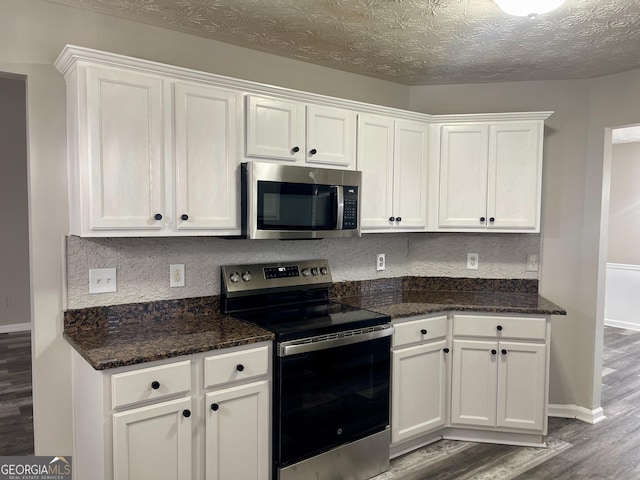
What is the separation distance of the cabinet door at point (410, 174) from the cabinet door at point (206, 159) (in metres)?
1.19

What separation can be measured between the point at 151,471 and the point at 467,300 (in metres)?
2.21

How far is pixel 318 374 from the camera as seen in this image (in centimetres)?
241

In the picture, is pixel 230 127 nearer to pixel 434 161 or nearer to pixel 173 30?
pixel 173 30

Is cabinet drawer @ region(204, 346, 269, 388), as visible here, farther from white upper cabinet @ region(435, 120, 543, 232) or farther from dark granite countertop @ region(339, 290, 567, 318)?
white upper cabinet @ region(435, 120, 543, 232)

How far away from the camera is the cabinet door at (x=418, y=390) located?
2832 millimetres

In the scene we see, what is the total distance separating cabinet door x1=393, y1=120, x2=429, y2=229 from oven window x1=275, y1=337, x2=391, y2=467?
961 millimetres

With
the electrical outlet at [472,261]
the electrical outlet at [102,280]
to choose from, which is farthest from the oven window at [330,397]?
the electrical outlet at [472,261]

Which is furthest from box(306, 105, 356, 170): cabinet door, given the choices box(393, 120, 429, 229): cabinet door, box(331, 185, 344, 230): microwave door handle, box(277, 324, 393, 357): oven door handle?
box(277, 324, 393, 357): oven door handle

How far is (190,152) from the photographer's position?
7.63 feet

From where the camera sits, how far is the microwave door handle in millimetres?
2773

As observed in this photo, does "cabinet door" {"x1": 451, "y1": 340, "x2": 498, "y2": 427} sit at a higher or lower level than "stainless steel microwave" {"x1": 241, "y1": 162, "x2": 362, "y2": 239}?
lower

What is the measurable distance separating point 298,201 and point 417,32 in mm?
→ 1147

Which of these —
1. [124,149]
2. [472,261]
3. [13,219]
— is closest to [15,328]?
[13,219]

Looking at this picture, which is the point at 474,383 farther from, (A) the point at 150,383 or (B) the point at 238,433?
(A) the point at 150,383
